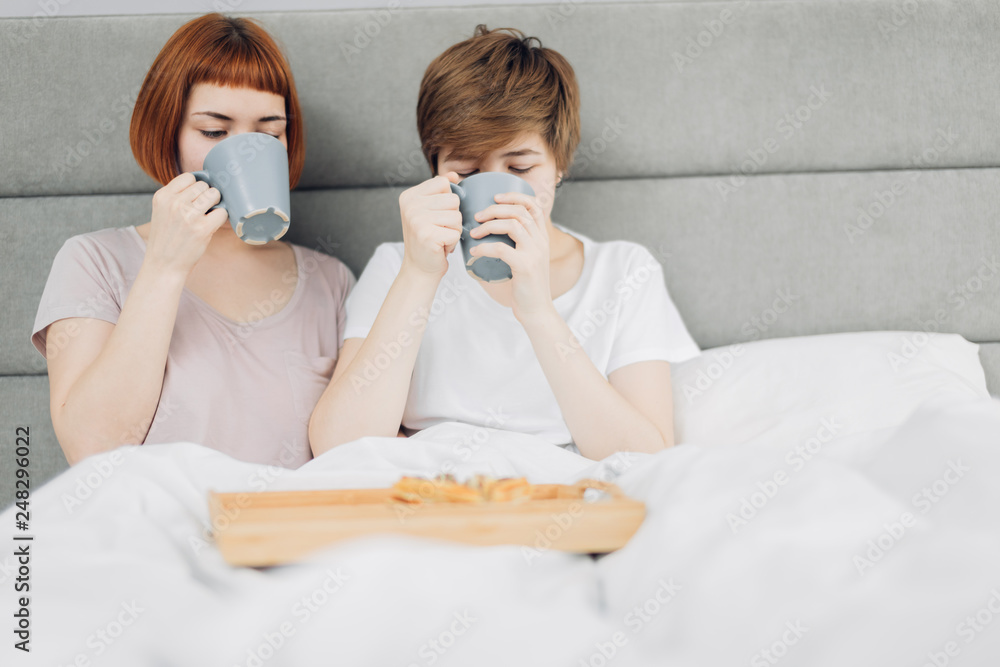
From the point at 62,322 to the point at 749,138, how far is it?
1.21m

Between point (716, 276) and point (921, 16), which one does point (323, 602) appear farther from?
point (921, 16)

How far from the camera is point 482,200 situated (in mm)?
895

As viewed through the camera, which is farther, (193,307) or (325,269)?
(325,269)

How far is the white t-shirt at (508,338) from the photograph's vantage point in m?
1.08

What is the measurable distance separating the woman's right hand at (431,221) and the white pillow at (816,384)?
0.50 m

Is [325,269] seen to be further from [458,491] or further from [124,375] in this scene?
[458,491]

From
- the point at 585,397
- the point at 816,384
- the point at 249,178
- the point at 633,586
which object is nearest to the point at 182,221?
the point at 249,178

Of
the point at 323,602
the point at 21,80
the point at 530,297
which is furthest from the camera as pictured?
the point at 21,80

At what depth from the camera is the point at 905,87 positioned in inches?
54.8

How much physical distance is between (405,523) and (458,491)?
0.07 metres

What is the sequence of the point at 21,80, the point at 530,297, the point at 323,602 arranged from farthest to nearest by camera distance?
the point at 21,80
the point at 530,297
the point at 323,602

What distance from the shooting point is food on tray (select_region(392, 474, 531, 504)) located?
604 millimetres

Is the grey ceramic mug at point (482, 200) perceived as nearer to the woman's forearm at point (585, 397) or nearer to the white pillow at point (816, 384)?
the woman's forearm at point (585, 397)

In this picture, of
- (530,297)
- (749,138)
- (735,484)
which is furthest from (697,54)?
(735,484)
